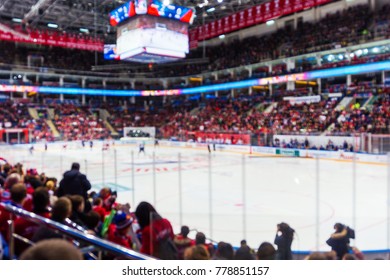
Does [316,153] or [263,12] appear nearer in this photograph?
[316,153]

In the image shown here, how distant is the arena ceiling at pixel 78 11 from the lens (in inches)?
1262

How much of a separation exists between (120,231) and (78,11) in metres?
35.8

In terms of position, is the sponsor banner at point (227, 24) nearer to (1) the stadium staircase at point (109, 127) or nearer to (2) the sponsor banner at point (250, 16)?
(2) the sponsor banner at point (250, 16)

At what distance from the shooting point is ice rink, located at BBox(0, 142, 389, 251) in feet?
22.1

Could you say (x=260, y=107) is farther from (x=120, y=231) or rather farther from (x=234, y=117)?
(x=120, y=231)

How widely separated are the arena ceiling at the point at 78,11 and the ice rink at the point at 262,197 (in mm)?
18260

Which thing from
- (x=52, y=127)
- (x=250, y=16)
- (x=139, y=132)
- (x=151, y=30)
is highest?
(x=250, y=16)

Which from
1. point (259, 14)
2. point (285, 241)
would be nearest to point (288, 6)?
point (259, 14)

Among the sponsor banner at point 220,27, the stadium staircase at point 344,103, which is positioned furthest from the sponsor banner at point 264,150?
the sponsor banner at point 220,27

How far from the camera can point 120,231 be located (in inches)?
143

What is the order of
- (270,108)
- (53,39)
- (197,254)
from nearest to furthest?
(197,254)
(53,39)
(270,108)

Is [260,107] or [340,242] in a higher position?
[260,107]
